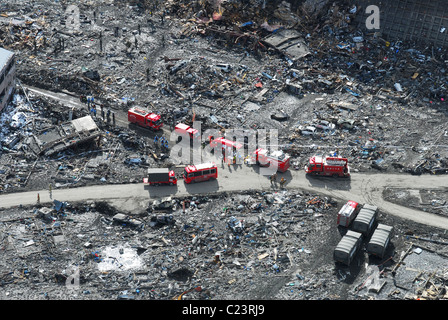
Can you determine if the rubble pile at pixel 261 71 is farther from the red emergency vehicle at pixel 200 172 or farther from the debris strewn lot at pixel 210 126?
the red emergency vehicle at pixel 200 172

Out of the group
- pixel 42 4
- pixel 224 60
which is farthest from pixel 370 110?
pixel 42 4

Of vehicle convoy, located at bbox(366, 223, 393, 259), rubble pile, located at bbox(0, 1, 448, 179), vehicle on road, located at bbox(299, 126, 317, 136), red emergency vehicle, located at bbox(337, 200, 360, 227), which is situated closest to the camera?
vehicle convoy, located at bbox(366, 223, 393, 259)

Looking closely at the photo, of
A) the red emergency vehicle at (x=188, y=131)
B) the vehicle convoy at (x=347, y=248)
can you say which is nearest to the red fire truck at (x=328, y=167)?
the vehicle convoy at (x=347, y=248)

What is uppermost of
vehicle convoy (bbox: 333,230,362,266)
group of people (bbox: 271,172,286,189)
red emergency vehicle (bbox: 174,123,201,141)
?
red emergency vehicle (bbox: 174,123,201,141)

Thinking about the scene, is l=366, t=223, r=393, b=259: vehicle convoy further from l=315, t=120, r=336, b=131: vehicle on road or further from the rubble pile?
l=315, t=120, r=336, b=131: vehicle on road

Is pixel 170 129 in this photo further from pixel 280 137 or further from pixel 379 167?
pixel 379 167

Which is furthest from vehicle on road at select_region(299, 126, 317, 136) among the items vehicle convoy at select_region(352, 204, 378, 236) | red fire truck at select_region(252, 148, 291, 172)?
vehicle convoy at select_region(352, 204, 378, 236)
